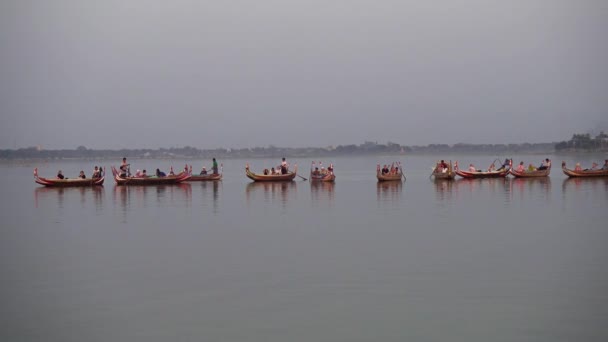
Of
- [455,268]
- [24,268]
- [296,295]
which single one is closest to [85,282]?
[24,268]

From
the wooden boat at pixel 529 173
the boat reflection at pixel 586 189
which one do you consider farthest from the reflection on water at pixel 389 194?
the wooden boat at pixel 529 173

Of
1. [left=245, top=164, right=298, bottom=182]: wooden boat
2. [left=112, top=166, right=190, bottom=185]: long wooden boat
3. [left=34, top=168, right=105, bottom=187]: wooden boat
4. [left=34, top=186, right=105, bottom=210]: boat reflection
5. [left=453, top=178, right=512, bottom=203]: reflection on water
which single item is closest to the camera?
[left=34, top=186, right=105, bottom=210]: boat reflection

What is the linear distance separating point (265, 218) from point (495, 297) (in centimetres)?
1384

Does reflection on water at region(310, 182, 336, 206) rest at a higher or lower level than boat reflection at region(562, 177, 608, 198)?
lower

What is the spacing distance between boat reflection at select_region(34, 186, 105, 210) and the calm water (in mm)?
5987

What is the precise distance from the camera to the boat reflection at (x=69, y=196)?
33.3m

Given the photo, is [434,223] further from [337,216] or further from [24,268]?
[24,268]

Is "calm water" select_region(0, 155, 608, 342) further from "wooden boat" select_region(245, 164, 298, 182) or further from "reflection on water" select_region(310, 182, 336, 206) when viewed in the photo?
"wooden boat" select_region(245, 164, 298, 182)

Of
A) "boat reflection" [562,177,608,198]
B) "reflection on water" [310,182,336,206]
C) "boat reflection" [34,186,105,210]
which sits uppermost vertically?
"boat reflection" [562,177,608,198]

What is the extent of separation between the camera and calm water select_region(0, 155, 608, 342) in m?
10.4

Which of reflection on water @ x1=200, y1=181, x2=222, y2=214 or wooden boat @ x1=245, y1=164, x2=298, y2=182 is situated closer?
reflection on water @ x1=200, y1=181, x2=222, y2=214

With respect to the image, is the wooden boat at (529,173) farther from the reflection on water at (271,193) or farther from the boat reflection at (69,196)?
the boat reflection at (69,196)

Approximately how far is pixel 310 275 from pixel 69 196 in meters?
27.3

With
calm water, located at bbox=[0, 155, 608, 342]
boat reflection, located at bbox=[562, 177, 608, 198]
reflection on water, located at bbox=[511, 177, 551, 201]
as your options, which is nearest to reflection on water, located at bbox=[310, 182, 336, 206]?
calm water, located at bbox=[0, 155, 608, 342]
